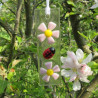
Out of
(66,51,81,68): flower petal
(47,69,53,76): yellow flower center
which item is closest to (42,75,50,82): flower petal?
(47,69,53,76): yellow flower center

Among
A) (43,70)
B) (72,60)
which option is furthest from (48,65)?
(72,60)

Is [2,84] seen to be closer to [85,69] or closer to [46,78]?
[46,78]

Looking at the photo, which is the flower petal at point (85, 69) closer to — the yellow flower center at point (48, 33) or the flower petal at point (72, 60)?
the flower petal at point (72, 60)

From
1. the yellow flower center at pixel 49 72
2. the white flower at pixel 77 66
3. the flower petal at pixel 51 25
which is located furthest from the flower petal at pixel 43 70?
the flower petal at pixel 51 25

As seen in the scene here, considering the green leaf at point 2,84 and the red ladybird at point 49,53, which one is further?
the green leaf at point 2,84

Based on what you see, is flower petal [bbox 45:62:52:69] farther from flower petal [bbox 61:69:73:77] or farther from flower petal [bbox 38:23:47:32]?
flower petal [bbox 38:23:47:32]

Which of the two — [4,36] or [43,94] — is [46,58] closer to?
[4,36]

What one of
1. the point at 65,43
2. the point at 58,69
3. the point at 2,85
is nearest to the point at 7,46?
the point at 2,85

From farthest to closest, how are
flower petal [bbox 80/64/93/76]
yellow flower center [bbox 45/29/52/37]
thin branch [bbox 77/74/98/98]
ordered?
1. thin branch [bbox 77/74/98/98]
2. yellow flower center [bbox 45/29/52/37]
3. flower petal [bbox 80/64/93/76]
